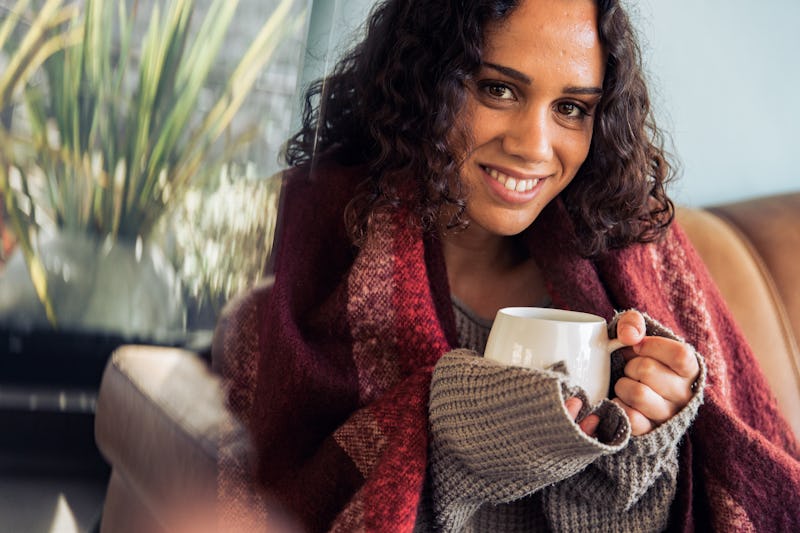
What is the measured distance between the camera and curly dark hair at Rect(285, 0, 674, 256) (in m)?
0.70

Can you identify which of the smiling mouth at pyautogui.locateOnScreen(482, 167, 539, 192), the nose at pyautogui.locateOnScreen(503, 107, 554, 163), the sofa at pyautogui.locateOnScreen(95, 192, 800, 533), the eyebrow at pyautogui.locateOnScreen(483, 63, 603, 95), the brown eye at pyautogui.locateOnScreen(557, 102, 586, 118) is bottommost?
the sofa at pyautogui.locateOnScreen(95, 192, 800, 533)

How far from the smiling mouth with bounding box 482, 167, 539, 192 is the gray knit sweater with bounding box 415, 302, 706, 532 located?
0.58 ft

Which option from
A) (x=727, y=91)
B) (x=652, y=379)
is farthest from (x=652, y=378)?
(x=727, y=91)

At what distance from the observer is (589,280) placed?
2.54ft

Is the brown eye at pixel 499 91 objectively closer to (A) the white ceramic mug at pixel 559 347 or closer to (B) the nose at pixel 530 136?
(B) the nose at pixel 530 136

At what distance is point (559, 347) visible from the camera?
0.53 m

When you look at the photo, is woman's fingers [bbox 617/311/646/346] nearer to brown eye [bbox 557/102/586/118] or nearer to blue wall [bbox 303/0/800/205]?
brown eye [bbox 557/102/586/118]

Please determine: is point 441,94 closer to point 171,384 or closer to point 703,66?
point 171,384

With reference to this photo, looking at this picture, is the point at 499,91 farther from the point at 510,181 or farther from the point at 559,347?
the point at 559,347

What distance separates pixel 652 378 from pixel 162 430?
1.12 feet

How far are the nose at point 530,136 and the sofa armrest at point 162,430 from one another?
0.31 metres

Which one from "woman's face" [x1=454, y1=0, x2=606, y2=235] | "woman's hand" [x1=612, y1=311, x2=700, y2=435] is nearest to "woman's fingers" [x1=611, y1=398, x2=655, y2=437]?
"woman's hand" [x1=612, y1=311, x2=700, y2=435]

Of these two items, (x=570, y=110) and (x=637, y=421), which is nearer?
(x=637, y=421)

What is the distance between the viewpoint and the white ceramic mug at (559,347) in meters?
0.53
